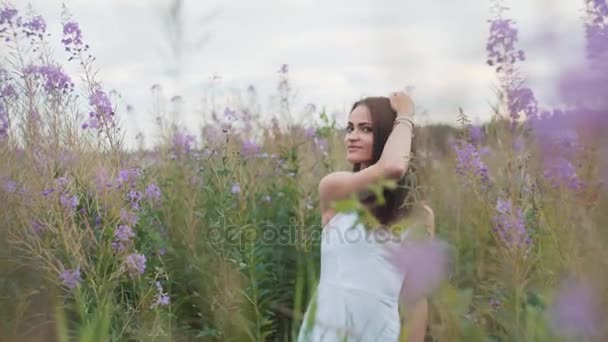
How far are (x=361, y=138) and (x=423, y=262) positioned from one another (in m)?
2.34

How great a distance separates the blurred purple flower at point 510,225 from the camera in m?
2.15

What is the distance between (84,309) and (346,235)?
40.8 inches

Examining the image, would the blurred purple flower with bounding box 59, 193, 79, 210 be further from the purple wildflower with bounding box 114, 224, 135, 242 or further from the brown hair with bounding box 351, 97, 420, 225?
the brown hair with bounding box 351, 97, 420, 225

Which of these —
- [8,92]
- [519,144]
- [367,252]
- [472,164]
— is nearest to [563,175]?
[519,144]

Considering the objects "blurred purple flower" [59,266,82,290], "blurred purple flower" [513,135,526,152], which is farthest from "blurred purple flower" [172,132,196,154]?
"blurred purple flower" [513,135,526,152]

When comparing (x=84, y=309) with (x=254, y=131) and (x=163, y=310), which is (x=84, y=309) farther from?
(x=254, y=131)

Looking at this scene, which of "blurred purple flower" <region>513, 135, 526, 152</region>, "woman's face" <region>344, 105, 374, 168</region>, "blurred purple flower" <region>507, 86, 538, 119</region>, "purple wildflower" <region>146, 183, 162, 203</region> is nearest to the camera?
→ "blurred purple flower" <region>507, 86, 538, 119</region>

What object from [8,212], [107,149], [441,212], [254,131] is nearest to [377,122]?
[107,149]

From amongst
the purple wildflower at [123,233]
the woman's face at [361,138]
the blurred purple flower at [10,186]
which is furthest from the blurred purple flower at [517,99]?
the blurred purple flower at [10,186]

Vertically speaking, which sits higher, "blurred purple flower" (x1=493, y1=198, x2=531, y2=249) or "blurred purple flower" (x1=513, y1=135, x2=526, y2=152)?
"blurred purple flower" (x1=513, y1=135, x2=526, y2=152)

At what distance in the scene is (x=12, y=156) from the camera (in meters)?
3.43

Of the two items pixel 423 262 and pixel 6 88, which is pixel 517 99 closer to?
pixel 423 262

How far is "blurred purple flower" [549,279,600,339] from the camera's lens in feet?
2.90

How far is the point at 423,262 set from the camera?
0.88 m
